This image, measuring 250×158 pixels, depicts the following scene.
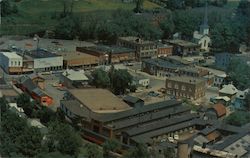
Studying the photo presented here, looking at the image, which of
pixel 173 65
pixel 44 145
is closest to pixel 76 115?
pixel 44 145

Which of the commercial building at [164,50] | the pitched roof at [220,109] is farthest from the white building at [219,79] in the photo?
the commercial building at [164,50]

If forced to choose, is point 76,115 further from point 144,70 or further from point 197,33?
point 197,33

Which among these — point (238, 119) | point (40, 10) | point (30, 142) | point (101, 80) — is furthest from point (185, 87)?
point (40, 10)

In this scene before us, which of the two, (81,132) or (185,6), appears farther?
(185,6)

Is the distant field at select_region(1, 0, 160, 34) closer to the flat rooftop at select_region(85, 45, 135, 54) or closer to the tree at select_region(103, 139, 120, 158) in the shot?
the flat rooftop at select_region(85, 45, 135, 54)

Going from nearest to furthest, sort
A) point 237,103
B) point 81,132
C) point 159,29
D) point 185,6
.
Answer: point 81,132 → point 237,103 → point 159,29 → point 185,6

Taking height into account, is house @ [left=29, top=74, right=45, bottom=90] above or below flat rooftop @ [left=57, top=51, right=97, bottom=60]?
below

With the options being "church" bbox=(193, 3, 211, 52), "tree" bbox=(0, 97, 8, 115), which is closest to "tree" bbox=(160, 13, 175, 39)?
"church" bbox=(193, 3, 211, 52)
